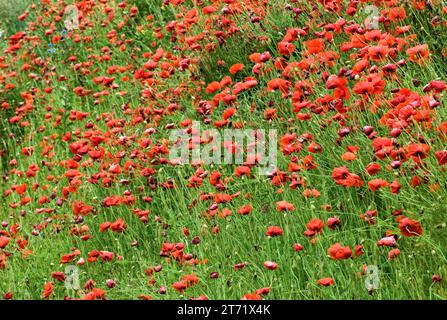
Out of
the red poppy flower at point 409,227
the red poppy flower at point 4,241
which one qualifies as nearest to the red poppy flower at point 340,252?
the red poppy flower at point 409,227

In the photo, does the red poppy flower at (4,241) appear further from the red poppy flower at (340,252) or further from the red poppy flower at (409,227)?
the red poppy flower at (409,227)

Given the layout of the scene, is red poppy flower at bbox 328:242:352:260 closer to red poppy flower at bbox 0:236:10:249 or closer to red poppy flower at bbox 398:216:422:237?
red poppy flower at bbox 398:216:422:237

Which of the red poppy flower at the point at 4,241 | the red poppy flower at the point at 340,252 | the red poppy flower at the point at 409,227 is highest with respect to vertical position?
the red poppy flower at the point at 409,227

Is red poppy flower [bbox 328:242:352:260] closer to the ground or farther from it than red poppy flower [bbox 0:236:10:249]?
farther from it

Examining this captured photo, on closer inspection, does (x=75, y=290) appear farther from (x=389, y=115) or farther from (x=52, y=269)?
(x=389, y=115)

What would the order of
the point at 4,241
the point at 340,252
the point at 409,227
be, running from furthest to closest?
the point at 4,241 → the point at 409,227 → the point at 340,252

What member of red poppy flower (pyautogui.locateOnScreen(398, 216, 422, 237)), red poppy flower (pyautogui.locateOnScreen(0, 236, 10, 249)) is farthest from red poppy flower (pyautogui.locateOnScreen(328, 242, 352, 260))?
red poppy flower (pyautogui.locateOnScreen(0, 236, 10, 249))

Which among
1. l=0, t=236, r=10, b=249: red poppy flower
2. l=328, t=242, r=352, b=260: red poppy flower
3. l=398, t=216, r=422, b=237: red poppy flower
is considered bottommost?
l=0, t=236, r=10, b=249: red poppy flower

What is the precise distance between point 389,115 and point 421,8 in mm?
1342

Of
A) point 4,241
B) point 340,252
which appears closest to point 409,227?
point 340,252

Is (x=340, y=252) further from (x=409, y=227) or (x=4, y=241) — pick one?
(x=4, y=241)

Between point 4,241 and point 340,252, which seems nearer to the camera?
point 340,252

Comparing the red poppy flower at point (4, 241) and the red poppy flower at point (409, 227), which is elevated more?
the red poppy flower at point (409, 227)

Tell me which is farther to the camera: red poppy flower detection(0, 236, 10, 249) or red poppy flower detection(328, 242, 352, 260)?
red poppy flower detection(0, 236, 10, 249)
